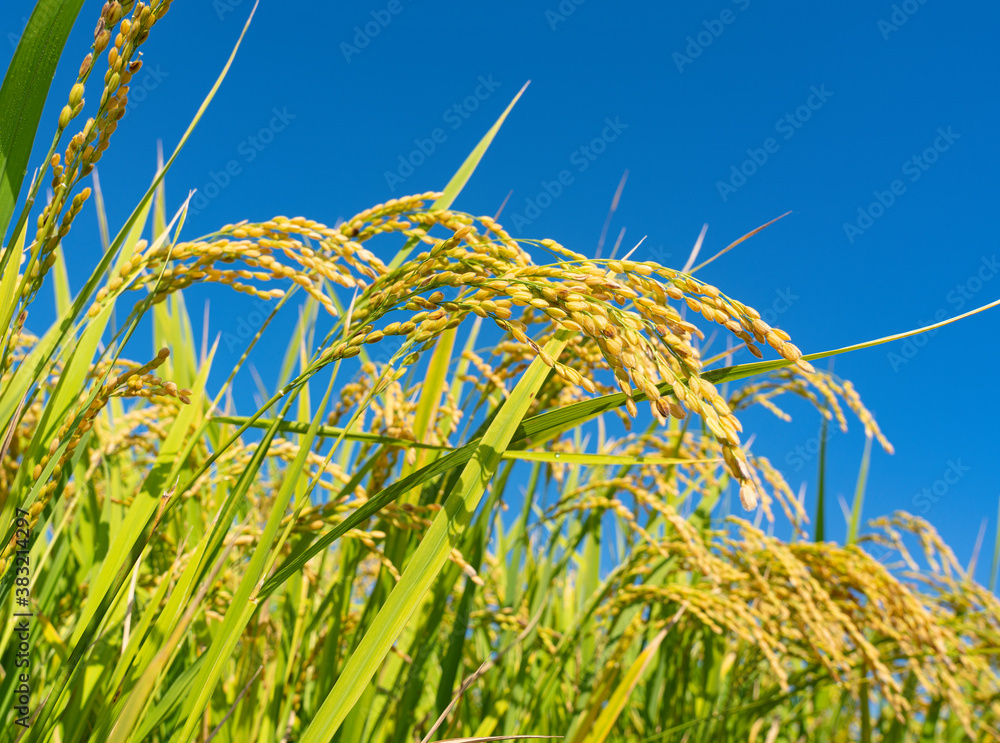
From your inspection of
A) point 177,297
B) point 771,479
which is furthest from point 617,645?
point 177,297

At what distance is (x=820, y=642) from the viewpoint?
1.89 m

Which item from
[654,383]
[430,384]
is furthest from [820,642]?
[654,383]

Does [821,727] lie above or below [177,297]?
below

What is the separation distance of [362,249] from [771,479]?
1.86 metres

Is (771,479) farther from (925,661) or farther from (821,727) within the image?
(821,727)

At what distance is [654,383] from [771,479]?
6.05 feet

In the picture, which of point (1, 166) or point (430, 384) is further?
point (430, 384)

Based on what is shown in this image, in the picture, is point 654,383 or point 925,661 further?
point 925,661

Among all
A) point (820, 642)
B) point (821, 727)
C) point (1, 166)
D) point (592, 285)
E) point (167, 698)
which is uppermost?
point (592, 285)

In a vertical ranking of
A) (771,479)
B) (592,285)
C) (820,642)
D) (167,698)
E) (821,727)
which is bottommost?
(167,698)

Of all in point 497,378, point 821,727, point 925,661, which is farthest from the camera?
point 821,727

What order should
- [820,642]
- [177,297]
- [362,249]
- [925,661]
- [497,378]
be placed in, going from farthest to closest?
[925,661] → [177,297] → [820,642] → [497,378] → [362,249]

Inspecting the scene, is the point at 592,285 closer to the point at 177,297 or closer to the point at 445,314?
the point at 445,314

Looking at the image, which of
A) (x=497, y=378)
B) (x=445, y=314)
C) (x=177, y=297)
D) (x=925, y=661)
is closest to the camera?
(x=445, y=314)
